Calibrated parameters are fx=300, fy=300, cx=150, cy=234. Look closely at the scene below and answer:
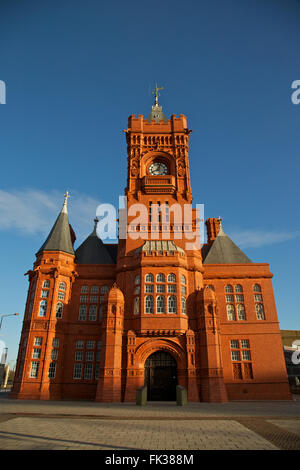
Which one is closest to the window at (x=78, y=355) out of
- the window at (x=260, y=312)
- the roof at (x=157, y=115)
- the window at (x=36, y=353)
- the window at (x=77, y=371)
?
the window at (x=77, y=371)

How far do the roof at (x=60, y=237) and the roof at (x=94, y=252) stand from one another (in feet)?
7.96

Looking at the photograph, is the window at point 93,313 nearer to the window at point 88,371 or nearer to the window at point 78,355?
the window at point 78,355

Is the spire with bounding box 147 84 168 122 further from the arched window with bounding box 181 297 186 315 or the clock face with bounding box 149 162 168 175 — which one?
the arched window with bounding box 181 297 186 315

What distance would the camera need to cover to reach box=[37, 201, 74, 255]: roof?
1401 inches

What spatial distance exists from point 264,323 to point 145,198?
2044 centimetres

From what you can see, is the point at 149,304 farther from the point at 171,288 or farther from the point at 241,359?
the point at 241,359

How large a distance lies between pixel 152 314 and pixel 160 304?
1.37 m

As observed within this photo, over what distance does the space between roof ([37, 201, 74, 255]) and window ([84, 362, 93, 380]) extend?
511 inches

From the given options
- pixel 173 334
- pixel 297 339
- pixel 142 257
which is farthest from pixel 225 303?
pixel 297 339

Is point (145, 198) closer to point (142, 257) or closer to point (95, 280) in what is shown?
point (142, 257)

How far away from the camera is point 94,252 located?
39938 millimetres

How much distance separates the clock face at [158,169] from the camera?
41250mm
